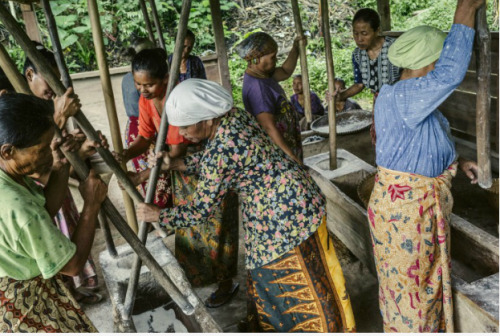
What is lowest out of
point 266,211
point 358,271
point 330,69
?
point 358,271

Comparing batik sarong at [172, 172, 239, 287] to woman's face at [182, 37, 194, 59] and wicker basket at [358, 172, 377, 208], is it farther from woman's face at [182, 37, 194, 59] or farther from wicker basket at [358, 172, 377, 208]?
woman's face at [182, 37, 194, 59]

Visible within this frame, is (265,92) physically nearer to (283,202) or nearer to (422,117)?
(283,202)

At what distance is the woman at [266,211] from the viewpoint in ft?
6.45

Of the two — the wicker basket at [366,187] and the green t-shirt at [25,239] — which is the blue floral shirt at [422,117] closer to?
the wicker basket at [366,187]

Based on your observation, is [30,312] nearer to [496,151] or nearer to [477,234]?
[477,234]

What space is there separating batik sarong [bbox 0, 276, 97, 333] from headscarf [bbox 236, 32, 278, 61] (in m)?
1.89

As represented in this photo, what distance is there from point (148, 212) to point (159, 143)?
343mm

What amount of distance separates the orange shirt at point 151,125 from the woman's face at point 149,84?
19 cm

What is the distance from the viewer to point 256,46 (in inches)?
114

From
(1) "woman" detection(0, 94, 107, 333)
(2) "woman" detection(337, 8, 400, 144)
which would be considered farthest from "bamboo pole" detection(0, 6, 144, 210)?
(2) "woman" detection(337, 8, 400, 144)

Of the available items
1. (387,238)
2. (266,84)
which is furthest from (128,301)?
(266,84)

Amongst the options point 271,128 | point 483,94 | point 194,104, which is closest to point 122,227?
point 194,104

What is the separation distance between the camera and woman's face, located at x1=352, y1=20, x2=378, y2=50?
3395mm

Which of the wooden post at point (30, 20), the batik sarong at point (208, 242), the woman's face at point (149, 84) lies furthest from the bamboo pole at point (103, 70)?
the wooden post at point (30, 20)
